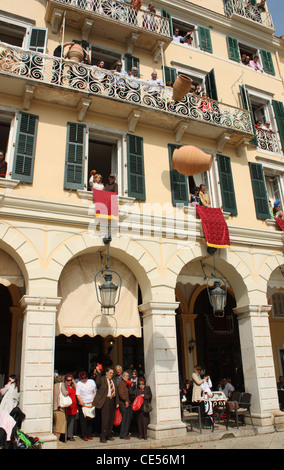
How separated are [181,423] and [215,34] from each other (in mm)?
15086

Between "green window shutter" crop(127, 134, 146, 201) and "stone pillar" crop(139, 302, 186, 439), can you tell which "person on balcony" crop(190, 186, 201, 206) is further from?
"stone pillar" crop(139, 302, 186, 439)

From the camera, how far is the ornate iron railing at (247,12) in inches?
671

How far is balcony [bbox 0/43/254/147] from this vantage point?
10688 mm

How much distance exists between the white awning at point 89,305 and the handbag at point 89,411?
1.73 metres

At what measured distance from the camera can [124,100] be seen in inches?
452

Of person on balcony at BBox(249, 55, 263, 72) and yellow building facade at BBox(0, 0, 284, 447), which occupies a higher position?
person on balcony at BBox(249, 55, 263, 72)

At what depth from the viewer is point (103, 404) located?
368 inches

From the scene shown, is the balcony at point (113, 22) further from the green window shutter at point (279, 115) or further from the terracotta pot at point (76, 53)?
the green window shutter at point (279, 115)

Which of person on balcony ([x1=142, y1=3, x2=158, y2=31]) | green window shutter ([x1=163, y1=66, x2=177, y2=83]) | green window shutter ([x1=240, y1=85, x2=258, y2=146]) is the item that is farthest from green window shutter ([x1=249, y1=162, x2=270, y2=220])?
person on balcony ([x1=142, y1=3, x2=158, y2=31])

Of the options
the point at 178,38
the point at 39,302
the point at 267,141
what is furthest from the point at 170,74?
the point at 39,302

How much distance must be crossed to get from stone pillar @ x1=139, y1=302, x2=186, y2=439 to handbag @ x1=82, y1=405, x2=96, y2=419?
1459 mm

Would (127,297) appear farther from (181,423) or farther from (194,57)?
(194,57)

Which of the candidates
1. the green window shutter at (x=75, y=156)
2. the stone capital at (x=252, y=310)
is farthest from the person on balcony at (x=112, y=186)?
the stone capital at (x=252, y=310)
